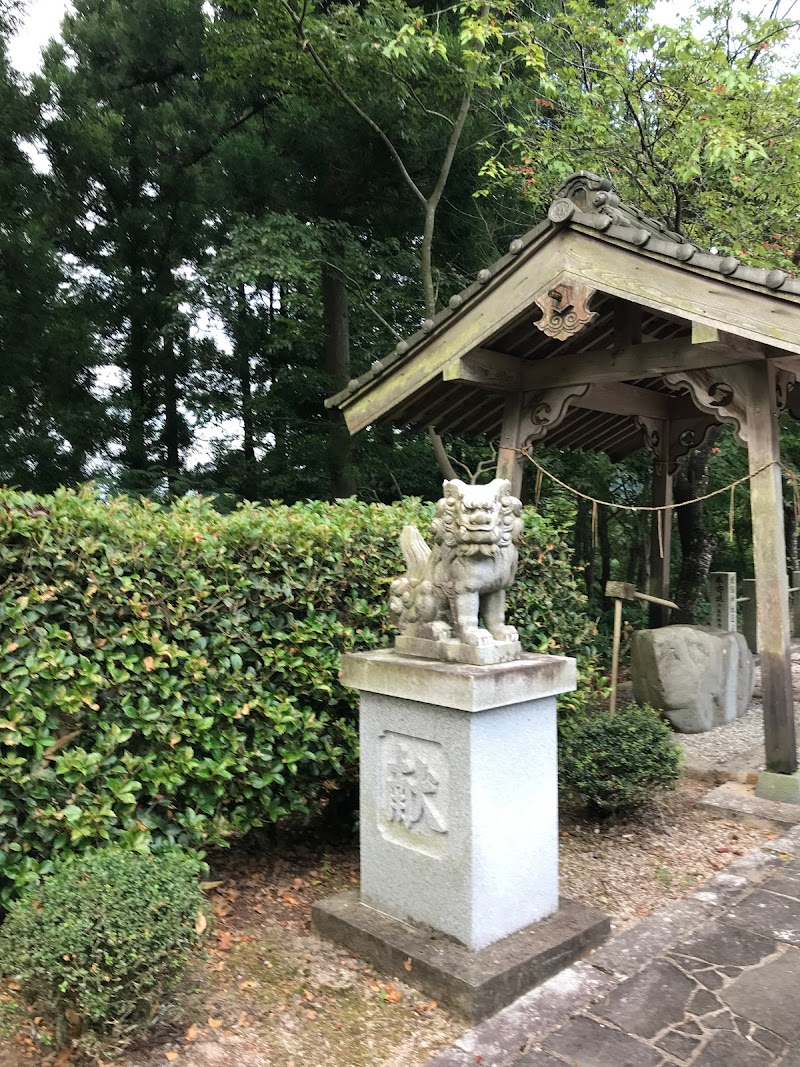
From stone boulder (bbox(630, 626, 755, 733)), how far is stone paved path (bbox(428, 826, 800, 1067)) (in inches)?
121

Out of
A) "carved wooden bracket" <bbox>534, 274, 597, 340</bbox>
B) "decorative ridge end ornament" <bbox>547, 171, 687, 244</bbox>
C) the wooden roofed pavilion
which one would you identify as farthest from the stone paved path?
Answer: "decorative ridge end ornament" <bbox>547, 171, 687, 244</bbox>

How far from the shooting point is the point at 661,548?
26.9ft

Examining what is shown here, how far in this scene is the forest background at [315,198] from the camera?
27.9 feet

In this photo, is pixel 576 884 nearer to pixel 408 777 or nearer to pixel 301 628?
pixel 408 777

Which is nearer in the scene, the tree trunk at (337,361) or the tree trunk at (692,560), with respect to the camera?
the tree trunk at (692,560)

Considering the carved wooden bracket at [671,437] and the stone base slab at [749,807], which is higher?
the carved wooden bracket at [671,437]

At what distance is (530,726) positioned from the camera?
3402mm

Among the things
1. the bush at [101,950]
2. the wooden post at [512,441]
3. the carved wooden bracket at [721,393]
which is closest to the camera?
the bush at [101,950]

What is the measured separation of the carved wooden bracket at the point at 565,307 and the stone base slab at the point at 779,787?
323 cm

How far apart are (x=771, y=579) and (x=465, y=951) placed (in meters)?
3.25

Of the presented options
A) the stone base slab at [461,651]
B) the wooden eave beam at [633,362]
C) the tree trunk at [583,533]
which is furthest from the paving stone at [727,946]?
the tree trunk at [583,533]

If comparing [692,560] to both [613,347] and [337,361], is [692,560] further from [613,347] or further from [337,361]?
[337,361]

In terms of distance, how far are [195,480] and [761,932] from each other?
10.5 metres

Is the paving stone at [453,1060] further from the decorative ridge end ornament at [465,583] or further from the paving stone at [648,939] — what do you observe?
the decorative ridge end ornament at [465,583]
